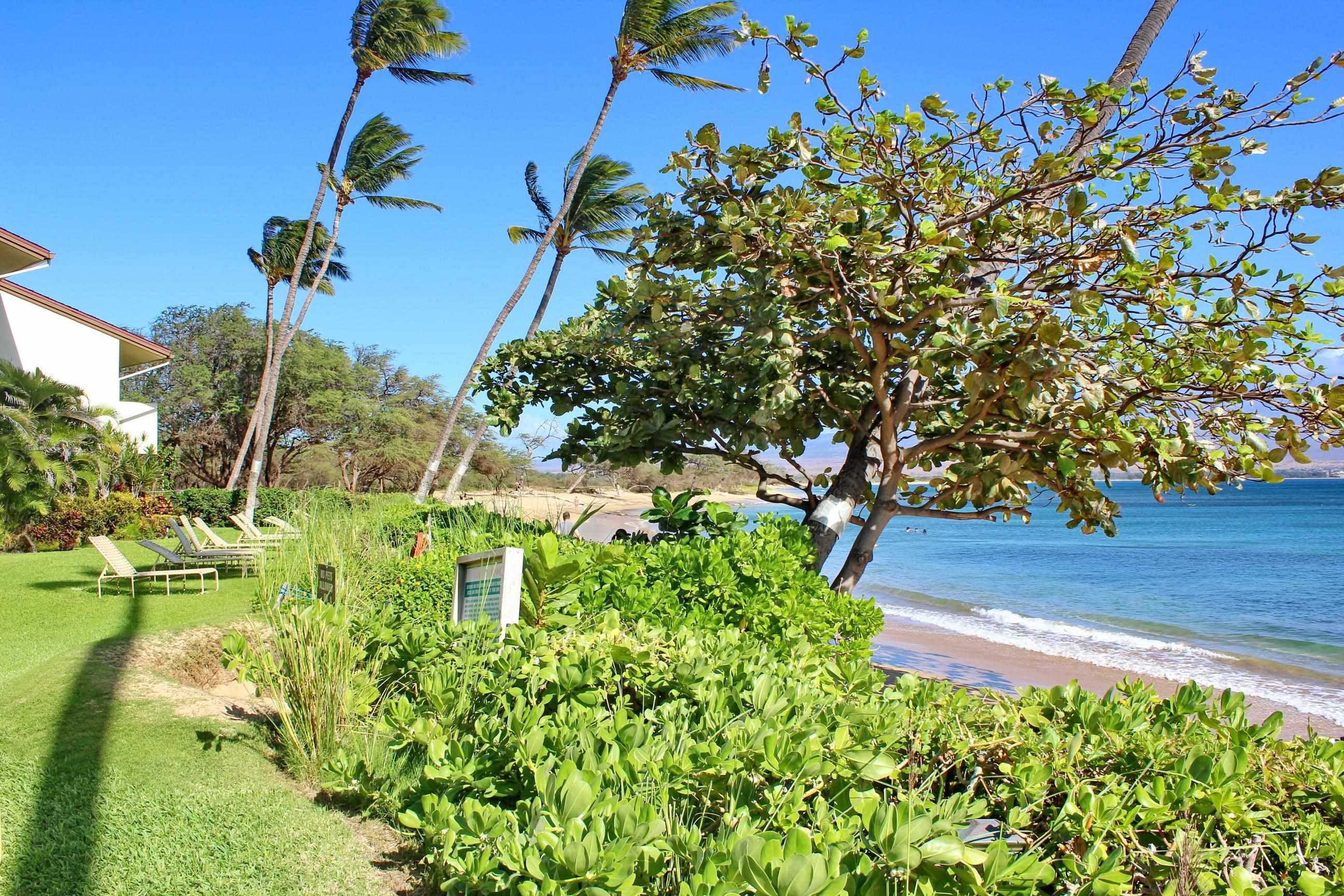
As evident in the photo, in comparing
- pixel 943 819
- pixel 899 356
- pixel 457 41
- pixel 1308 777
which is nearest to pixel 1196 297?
pixel 899 356

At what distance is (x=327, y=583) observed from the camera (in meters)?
5.61

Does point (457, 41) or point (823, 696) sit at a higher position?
point (457, 41)

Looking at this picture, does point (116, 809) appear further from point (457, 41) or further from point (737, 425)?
point (457, 41)

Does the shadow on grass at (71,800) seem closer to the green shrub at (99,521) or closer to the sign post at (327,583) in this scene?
the sign post at (327,583)

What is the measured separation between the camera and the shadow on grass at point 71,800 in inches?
129

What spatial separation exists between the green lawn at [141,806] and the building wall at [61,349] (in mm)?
18594

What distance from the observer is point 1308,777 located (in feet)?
7.81

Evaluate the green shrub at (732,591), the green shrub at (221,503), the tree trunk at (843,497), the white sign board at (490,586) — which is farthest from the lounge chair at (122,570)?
the green shrub at (221,503)

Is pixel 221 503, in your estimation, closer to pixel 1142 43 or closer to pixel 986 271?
pixel 986 271

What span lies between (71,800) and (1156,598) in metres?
26.9

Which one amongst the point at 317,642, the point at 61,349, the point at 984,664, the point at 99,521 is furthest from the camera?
the point at 61,349

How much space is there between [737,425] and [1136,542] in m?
47.1

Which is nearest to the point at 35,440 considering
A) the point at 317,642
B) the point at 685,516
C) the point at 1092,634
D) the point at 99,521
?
the point at 99,521

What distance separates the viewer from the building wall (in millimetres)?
20812
